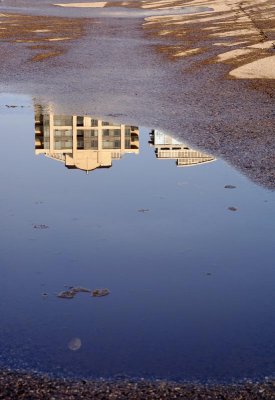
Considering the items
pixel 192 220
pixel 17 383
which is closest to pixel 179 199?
pixel 192 220

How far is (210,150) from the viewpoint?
11008 millimetres

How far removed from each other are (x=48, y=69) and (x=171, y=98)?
14.7ft

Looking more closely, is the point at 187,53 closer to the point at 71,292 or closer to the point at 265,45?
the point at 265,45

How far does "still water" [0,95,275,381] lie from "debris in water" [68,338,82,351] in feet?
0.04

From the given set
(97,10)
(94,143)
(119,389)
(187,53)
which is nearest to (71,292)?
(119,389)

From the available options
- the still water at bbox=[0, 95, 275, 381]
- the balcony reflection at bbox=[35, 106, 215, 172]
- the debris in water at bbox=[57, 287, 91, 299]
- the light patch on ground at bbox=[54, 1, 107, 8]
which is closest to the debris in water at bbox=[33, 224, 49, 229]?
the still water at bbox=[0, 95, 275, 381]

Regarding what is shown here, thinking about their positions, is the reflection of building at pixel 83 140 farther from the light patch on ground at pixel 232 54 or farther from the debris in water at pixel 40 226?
the light patch on ground at pixel 232 54

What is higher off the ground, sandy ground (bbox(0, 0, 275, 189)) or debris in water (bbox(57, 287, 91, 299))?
sandy ground (bbox(0, 0, 275, 189))

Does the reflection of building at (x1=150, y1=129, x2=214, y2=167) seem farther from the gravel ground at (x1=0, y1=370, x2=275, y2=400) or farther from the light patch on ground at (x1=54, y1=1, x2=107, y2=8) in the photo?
the light patch on ground at (x1=54, y1=1, x2=107, y2=8)

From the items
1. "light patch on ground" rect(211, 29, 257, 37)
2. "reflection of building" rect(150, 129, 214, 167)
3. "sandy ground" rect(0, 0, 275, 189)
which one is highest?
"light patch on ground" rect(211, 29, 257, 37)

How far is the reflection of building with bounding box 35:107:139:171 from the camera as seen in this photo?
10.8 metres

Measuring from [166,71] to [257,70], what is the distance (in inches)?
76.0

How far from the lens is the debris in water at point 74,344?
5797 millimetres

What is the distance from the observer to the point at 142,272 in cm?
709
